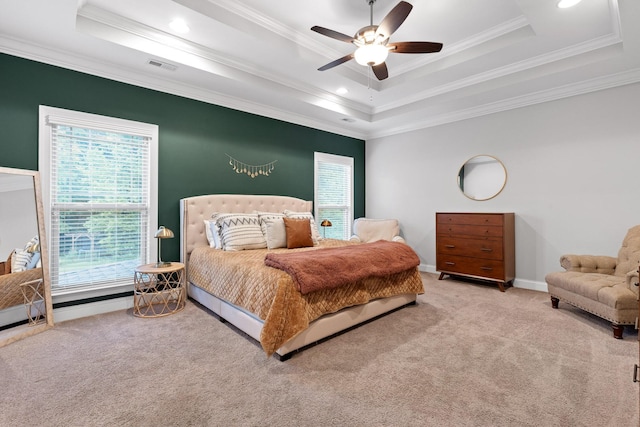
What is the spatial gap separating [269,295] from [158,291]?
204 cm

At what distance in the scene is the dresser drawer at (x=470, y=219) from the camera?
4.18 meters

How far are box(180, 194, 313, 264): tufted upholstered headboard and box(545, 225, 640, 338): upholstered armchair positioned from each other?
3734 mm

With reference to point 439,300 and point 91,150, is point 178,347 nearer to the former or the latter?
point 91,150

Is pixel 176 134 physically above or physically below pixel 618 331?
above

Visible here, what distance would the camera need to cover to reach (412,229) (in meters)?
5.65

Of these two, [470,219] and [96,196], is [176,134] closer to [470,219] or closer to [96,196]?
[96,196]

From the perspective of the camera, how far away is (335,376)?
6.76 ft

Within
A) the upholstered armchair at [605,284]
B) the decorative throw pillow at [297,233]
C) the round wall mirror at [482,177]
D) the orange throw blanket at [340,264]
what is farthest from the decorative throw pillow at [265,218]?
the upholstered armchair at [605,284]

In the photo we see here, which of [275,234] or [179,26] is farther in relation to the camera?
[275,234]

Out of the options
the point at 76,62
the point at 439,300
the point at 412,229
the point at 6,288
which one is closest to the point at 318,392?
the point at 439,300

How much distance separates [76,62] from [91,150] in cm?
88

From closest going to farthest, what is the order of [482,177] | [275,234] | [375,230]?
[275,234] → [482,177] → [375,230]

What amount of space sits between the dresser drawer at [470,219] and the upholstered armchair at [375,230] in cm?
80

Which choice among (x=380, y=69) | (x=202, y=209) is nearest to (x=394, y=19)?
(x=380, y=69)
